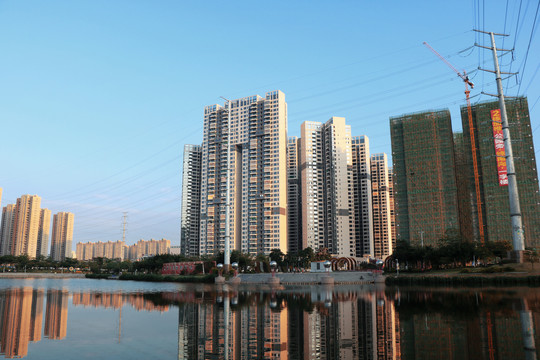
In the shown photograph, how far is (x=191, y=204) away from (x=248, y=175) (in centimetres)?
4362

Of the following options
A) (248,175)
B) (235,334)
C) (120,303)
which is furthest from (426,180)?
(235,334)

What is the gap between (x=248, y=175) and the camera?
163 m

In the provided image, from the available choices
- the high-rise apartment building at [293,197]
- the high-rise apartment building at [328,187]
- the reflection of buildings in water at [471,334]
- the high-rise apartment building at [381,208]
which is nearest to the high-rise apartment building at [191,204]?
the high-rise apartment building at [293,197]

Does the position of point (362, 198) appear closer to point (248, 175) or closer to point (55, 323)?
point (248, 175)

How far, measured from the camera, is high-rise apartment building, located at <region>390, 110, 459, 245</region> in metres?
124

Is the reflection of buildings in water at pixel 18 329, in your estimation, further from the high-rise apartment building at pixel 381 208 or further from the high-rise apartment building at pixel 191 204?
the high-rise apartment building at pixel 381 208

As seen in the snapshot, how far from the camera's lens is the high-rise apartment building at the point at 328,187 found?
529 ft

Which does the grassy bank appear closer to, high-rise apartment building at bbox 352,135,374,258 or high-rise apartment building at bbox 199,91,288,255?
high-rise apartment building at bbox 199,91,288,255

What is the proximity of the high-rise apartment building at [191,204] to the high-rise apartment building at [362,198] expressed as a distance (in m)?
72.8

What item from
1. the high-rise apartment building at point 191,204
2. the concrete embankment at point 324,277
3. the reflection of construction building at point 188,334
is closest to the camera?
the reflection of construction building at point 188,334

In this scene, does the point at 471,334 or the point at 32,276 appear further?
the point at 32,276

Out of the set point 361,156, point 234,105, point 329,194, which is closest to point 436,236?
point 329,194

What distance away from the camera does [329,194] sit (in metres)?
166

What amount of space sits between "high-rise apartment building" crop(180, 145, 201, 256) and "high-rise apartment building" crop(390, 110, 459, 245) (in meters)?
96.6
